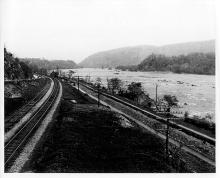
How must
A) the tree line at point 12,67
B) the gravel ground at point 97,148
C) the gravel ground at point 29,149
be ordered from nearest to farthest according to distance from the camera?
the gravel ground at point 97,148, the gravel ground at point 29,149, the tree line at point 12,67

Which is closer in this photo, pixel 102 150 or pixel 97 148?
pixel 102 150

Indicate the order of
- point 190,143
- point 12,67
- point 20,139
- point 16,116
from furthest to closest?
point 12,67
point 16,116
point 190,143
point 20,139

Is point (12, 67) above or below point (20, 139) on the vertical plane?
above

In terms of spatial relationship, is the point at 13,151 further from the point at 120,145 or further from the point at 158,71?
the point at 158,71

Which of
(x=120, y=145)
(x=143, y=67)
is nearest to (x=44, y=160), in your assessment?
(x=120, y=145)

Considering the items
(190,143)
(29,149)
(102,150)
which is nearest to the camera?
(29,149)

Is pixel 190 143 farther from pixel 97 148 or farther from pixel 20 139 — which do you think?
pixel 20 139

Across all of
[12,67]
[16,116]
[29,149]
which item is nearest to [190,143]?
[29,149]

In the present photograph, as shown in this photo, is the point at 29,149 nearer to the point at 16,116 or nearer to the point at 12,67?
the point at 16,116

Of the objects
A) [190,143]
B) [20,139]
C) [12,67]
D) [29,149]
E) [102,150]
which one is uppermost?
[12,67]

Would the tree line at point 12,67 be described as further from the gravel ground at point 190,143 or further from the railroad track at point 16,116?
the gravel ground at point 190,143

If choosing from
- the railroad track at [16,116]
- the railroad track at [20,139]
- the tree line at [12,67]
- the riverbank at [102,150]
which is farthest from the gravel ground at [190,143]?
the tree line at [12,67]
